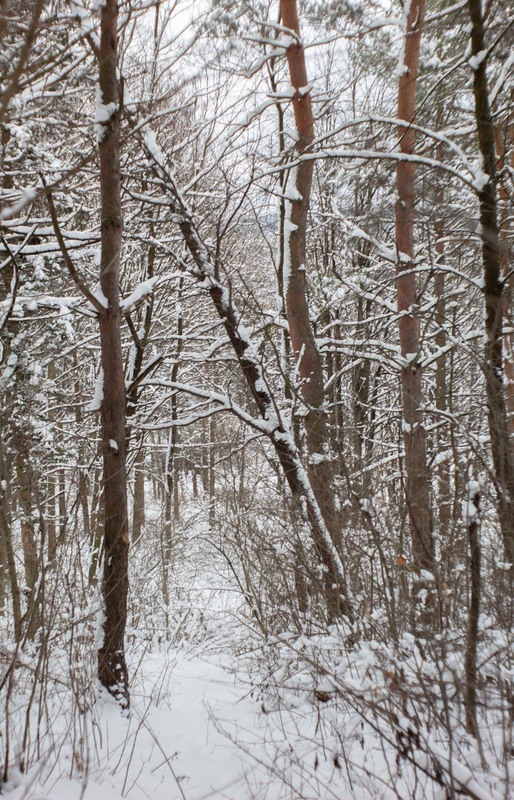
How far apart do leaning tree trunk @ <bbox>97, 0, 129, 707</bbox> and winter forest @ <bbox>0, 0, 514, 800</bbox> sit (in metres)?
0.02

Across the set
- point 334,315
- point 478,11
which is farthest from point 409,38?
point 334,315

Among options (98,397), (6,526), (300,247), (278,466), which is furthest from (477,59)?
(6,526)

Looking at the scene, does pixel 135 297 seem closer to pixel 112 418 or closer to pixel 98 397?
pixel 98 397

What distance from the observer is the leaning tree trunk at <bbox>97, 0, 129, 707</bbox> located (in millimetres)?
3852

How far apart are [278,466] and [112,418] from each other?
2403mm

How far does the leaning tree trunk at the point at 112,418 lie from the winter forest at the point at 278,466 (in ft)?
0.06

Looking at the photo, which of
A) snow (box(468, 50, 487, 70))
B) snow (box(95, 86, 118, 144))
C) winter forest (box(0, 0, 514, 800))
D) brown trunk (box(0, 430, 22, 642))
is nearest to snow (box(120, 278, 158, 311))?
winter forest (box(0, 0, 514, 800))

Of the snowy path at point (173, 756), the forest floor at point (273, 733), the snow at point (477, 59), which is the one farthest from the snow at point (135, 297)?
the snow at point (477, 59)

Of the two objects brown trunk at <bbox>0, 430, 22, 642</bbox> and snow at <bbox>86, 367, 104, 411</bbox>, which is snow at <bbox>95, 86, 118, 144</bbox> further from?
brown trunk at <bbox>0, 430, 22, 642</bbox>

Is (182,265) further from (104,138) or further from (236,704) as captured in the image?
(236,704)

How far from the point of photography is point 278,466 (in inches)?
233

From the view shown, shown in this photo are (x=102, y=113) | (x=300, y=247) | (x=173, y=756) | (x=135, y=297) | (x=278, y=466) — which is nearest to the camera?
(x=173, y=756)

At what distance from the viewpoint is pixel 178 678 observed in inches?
210

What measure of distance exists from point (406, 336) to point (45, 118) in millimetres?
5058
